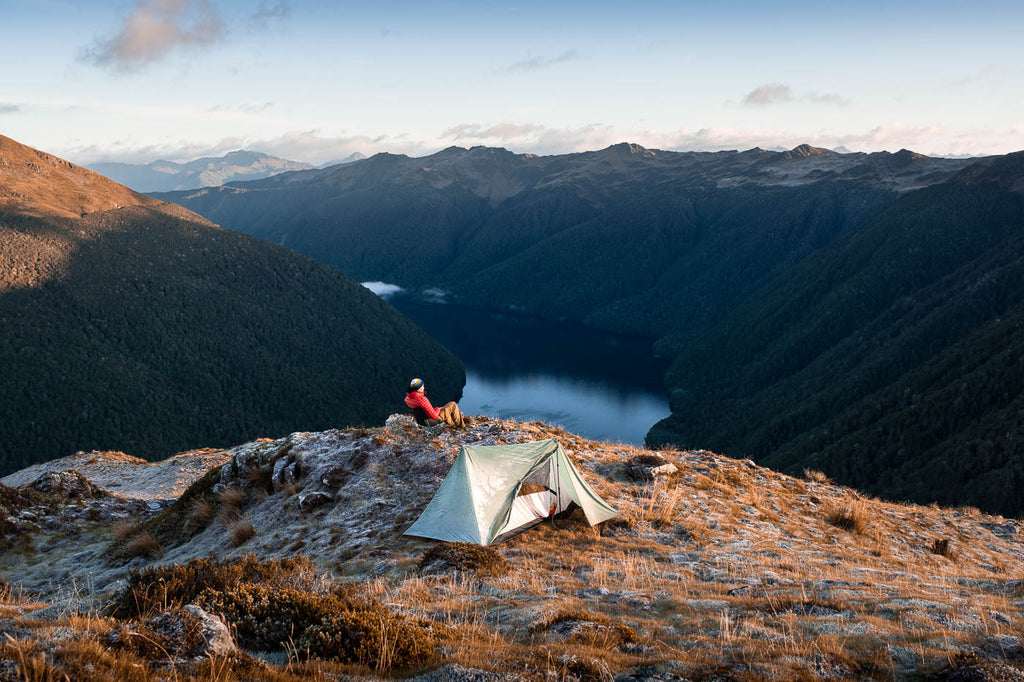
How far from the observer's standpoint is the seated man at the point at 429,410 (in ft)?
74.1

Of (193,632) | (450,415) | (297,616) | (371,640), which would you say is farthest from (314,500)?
(193,632)

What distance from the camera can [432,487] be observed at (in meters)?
19.5

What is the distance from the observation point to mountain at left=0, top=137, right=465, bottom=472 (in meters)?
111

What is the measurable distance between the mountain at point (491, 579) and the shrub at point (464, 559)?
0.06 m

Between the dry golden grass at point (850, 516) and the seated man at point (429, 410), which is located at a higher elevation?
the seated man at point (429, 410)

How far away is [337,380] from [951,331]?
460ft

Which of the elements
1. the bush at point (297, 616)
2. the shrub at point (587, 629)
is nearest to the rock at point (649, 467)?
the shrub at point (587, 629)

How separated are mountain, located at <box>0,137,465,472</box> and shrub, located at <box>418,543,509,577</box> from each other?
110177mm

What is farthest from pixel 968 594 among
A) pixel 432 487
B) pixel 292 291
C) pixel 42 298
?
pixel 292 291

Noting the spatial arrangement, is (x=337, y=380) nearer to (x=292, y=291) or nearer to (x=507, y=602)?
(x=292, y=291)

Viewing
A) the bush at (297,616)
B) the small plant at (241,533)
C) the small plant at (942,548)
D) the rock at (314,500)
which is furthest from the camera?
the small plant at (942,548)

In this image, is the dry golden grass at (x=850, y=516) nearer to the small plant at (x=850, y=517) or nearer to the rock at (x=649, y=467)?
the small plant at (x=850, y=517)

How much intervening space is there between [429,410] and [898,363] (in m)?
119

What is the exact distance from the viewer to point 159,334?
13525 centimetres
